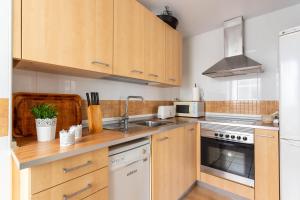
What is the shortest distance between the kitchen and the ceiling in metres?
0.02

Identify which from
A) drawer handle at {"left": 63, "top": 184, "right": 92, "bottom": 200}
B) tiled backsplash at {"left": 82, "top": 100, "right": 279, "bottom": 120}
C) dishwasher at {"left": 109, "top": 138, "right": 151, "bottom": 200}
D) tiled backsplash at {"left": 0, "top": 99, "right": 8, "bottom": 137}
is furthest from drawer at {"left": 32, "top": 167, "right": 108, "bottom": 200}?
tiled backsplash at {"left": 82, "top": 100, "right": 279, "bottom": 120}

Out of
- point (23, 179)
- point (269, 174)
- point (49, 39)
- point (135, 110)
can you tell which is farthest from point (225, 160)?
point (49, 39)

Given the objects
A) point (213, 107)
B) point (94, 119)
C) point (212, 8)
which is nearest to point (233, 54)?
point (212, 8)

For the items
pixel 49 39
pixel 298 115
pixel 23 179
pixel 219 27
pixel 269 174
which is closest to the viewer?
pixel 23 179

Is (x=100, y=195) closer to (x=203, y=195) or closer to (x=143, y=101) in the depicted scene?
(x=143, y=101)

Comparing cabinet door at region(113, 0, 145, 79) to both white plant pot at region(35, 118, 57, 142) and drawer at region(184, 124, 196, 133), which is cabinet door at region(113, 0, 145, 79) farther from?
drawer at region(184, 124, 196, 133)

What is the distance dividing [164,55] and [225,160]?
1.43 m

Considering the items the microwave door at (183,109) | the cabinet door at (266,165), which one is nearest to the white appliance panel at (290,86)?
the cabinet door at (266,165)

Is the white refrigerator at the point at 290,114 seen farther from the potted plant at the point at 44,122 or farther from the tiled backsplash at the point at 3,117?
the tiled backsplash at the point at 3,117

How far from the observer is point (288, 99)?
1402mm

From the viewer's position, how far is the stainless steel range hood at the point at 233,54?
2021mm

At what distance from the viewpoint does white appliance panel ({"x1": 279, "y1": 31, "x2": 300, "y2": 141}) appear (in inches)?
53.7

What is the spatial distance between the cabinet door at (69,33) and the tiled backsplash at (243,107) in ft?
5.90

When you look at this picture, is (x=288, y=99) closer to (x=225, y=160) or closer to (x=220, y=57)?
(x=225, y=160)
